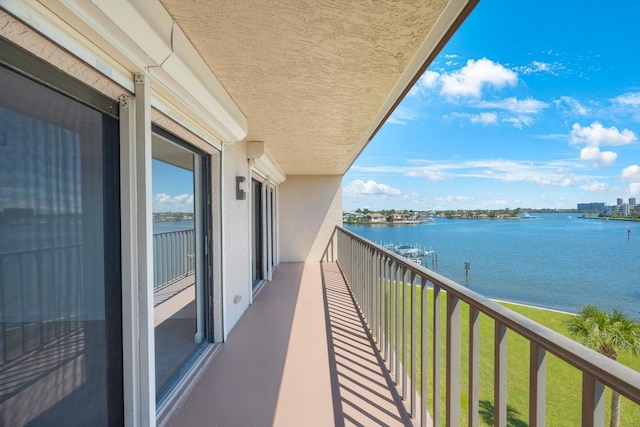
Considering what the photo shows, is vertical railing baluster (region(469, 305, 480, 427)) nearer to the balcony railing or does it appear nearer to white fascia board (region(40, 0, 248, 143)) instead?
the balcony railing

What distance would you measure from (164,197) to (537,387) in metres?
2.13

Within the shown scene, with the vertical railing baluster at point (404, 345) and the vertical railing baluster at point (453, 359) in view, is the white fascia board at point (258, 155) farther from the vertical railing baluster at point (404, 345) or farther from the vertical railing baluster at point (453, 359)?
the vertical railing baluster at point (453, 359)

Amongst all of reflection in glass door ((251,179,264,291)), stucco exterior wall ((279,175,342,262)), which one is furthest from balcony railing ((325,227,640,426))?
stucco exterior wall ((279,175,342,262))

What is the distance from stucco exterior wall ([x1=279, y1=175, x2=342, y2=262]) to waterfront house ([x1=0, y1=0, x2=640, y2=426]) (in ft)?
15.2

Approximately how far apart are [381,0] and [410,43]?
0.47 metres

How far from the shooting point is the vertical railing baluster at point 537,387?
34.4 inches

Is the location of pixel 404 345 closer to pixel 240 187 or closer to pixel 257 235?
pixel 240 187

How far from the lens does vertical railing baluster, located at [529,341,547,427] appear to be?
34.4 inches

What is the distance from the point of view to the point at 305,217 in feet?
27.1

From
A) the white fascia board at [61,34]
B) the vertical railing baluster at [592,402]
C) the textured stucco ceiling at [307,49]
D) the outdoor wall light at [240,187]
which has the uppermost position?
the textured stucco ceiling at [307,49]

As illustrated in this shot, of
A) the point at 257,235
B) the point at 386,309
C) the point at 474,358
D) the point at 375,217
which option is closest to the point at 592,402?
the point at 474,358

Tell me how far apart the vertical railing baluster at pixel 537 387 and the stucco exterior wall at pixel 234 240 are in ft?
8.79

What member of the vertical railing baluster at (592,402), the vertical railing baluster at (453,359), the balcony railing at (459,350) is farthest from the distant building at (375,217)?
the vertical railing baluster at (592,402)

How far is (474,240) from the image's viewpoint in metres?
24.2
